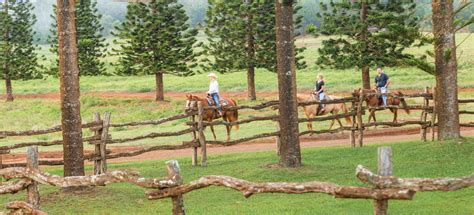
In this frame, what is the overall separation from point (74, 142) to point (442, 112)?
942 cm

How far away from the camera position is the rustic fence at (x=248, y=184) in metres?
8.44

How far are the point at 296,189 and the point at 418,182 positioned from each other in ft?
4.94

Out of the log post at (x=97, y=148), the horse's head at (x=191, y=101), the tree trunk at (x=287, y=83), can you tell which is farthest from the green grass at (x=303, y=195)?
the horse's head at (x=191, y=101)

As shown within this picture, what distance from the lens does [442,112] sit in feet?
63.5

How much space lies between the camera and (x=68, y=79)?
1440cm

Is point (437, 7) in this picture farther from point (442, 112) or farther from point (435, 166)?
point (435, 166)

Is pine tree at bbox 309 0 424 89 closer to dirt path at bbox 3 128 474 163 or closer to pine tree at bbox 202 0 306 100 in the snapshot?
pine tree at bbox 202 0 306 100

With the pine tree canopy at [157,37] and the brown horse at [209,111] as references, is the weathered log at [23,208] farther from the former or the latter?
the pine tree canopy at [157,37]

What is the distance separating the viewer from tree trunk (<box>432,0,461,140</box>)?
18.8 meters

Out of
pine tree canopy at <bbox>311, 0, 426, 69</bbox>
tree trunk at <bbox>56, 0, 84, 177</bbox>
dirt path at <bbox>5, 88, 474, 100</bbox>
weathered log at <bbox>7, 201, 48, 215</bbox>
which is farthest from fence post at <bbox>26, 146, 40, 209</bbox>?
dirt path at <bbox>5, 88, 474, 100</bbox>

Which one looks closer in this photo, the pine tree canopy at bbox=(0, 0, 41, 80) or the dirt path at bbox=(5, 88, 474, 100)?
the dirt path at bbox=(5, 88, 474, 100)

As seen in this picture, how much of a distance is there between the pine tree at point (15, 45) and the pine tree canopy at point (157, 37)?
9.36 metres

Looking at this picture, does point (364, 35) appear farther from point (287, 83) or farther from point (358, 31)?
point (287, 83)

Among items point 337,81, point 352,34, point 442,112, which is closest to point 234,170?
point 442,112
